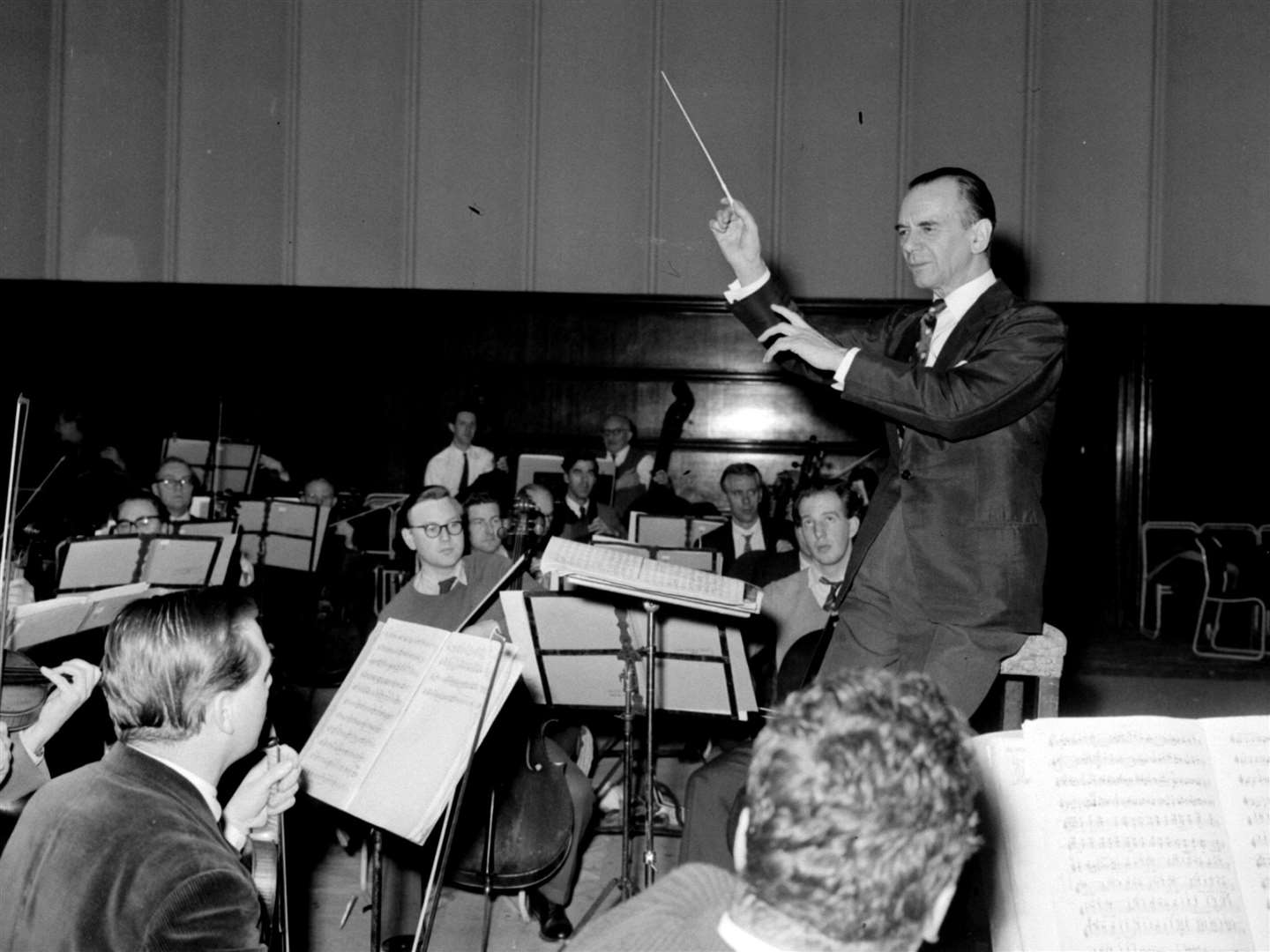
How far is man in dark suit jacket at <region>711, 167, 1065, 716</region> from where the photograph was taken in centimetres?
237

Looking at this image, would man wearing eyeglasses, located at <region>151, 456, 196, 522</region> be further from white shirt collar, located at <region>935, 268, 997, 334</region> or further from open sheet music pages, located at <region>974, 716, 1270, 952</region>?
open sheet music pages, located at <region>974, 716, 1270, 952</region>

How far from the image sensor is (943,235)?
2.48 metres

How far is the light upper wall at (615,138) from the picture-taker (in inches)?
395

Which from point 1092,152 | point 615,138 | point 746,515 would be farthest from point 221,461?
point 1092,152

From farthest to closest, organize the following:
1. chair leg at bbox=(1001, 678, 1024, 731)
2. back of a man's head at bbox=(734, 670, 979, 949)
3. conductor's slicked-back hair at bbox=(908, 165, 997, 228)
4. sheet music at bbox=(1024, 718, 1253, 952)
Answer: chair leg at bbox=(1001, 678, 1024, 731) → conductor's slicked-back hair at bbox=(908, 165, 997, 228) → sheet music at bbox=(1024, 718, 1253, 952) → back of a man's head at bbox=(734, 670, 979, 949)

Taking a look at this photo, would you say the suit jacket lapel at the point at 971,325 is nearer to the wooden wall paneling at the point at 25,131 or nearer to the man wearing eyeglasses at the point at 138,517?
the man wearing eyeglasses at the point at 138,517

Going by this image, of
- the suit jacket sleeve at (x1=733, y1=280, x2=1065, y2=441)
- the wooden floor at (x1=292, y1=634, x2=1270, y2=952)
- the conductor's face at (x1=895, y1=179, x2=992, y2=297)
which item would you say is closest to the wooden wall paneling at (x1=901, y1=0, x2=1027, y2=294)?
the wooden floor at (x1=292, y1=634, x2=1270, y2=952)

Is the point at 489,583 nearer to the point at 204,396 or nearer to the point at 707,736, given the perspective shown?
the point at 707,736

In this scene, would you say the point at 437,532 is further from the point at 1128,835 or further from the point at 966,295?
the point at 1128,835

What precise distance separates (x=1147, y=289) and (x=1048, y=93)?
1928mm

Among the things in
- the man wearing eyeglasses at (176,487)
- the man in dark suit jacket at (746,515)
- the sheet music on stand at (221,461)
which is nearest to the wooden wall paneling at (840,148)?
the man in dark suit jacket at (746,515)

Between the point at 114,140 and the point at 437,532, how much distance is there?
8291 mm

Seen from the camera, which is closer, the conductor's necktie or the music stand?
the conductor's necktie

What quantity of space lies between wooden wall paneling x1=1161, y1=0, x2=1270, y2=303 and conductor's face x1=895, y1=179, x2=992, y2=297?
8.65 m
